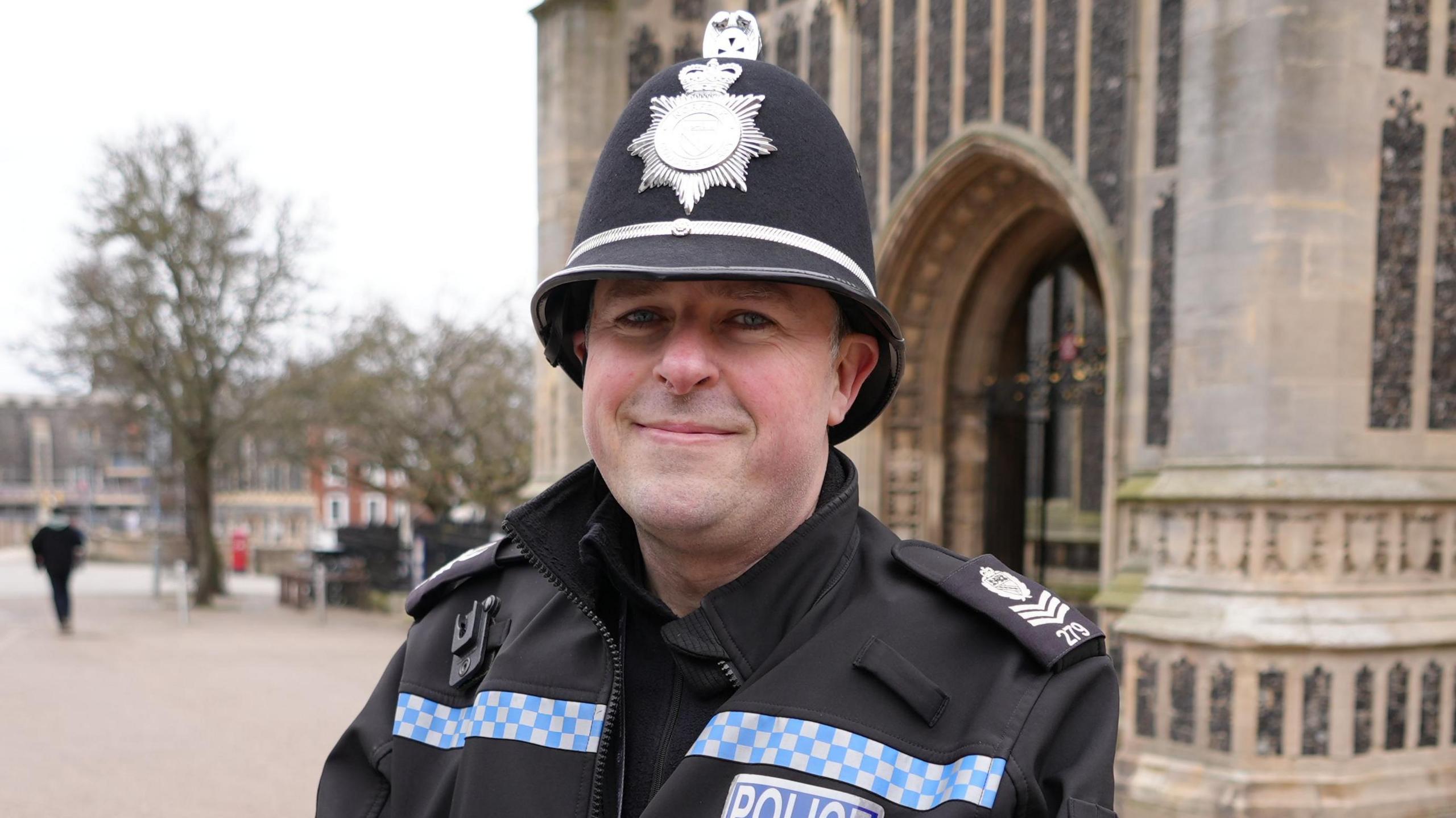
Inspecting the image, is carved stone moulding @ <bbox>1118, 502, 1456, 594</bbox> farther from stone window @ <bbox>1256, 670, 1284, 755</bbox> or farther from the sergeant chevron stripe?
the sergeant chevron stripe

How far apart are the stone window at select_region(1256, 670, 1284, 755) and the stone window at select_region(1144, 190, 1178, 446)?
1615 mm

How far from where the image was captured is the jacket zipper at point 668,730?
1.76m

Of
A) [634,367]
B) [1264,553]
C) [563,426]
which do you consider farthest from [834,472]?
[563,426]

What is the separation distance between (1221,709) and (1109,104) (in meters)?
3.96

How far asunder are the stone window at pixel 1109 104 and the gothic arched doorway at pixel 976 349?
0.82 m

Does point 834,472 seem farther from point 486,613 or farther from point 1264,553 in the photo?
point 1264,553

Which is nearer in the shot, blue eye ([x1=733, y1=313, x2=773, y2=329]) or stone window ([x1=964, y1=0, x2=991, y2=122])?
blue eye ([x1=733, y1=313, x2=773, y2=329])

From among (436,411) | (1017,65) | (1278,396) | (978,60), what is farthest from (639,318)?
(436,411)

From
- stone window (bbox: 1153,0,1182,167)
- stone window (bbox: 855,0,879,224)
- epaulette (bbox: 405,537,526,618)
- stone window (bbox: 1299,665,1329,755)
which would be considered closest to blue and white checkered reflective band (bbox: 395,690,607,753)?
epaulette (bbox: 405,537,526,618)

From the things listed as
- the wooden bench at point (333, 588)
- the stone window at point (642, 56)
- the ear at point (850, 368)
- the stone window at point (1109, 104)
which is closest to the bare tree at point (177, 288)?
the wooden bench at point (333, 588)

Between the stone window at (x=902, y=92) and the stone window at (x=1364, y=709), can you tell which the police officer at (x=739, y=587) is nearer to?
the stone window at (x=1364, y=709)

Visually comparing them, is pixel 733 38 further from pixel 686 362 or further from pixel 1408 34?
pixel 1408 34

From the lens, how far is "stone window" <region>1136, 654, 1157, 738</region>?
24.7 feet

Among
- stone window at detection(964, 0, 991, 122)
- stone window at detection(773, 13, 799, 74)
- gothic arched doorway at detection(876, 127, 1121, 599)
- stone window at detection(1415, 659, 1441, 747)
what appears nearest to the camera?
stone window at detection(1415, 659, 1441, 747)
